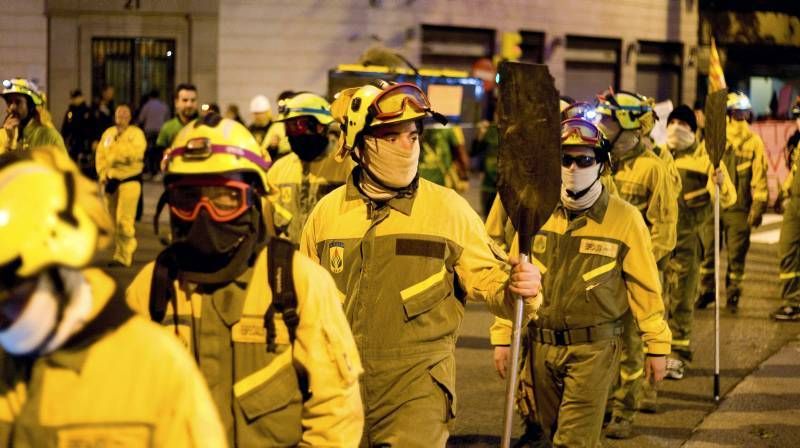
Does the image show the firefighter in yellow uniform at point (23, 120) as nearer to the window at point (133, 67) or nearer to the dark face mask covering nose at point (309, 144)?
the dark face mask covering nose at point (309, 144)

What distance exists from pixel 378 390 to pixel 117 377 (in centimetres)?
222

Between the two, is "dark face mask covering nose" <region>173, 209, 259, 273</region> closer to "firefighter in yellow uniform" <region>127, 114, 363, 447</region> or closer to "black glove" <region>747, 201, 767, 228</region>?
"firefighter in yellow uniform" <region>127, 114, 363, 447</region>

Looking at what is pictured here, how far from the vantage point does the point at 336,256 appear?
5.17 m

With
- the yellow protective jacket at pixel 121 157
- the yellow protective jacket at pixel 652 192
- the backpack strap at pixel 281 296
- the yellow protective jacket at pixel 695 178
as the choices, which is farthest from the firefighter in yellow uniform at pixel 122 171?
the backpack strap at pixel 281 296

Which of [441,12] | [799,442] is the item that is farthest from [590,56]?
[799,442]

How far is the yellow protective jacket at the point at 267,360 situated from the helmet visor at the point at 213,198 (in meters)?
0.15

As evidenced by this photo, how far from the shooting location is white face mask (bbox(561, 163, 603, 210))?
645cm

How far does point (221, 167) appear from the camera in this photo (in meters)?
3.64

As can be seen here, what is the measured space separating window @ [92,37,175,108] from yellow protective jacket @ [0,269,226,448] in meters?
24.6

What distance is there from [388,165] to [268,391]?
71.1 inches

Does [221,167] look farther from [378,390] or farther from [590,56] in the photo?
[590,56]

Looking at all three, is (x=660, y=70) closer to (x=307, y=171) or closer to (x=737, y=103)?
(x=737, y=103)

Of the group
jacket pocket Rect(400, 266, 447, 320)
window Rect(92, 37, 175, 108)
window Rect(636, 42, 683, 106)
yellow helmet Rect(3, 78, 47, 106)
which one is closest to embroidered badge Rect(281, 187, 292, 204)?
yellow helmet Rect(3, 78, 47, 106)

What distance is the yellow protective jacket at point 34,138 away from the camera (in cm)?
1118
